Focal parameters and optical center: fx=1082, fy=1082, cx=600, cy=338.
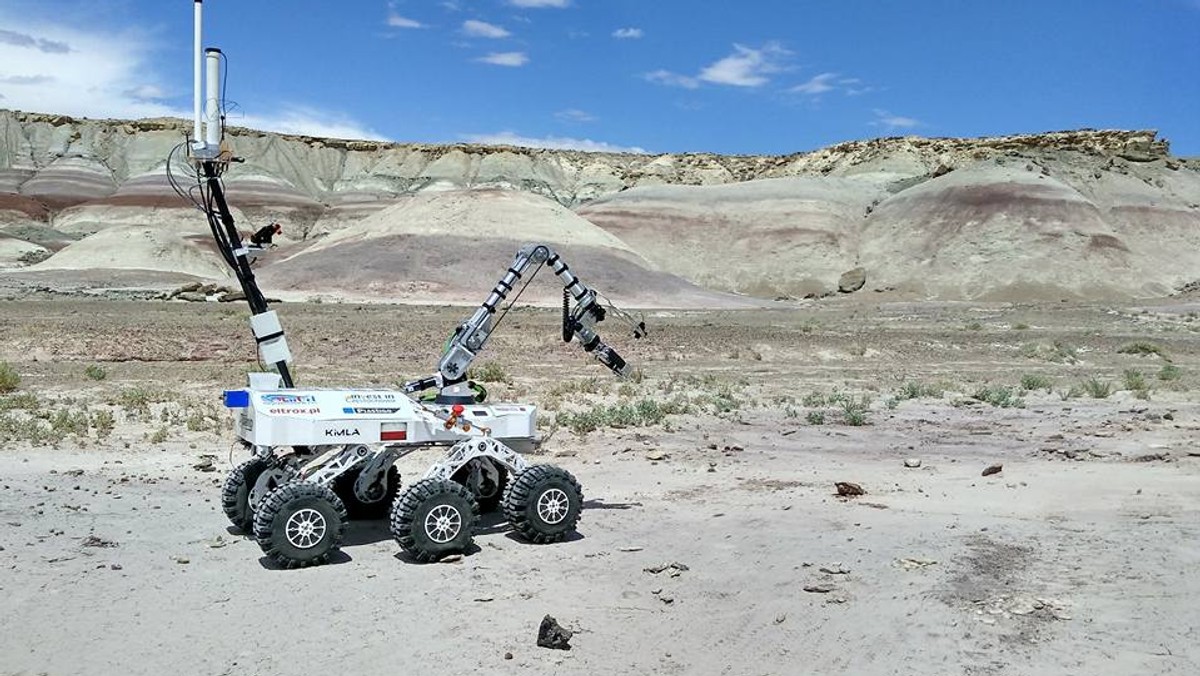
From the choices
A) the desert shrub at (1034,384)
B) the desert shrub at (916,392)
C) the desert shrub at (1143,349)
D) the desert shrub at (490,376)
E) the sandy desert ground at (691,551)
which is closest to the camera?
the sandy desert ground at (691,551)

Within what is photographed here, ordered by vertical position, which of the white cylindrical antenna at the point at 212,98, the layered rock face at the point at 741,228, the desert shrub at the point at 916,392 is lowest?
the desert shrub at the point at 916,392

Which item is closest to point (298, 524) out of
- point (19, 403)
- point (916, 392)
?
point (19, 403)

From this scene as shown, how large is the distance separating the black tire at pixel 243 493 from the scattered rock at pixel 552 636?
4125 millimetres

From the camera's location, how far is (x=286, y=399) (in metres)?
9.40

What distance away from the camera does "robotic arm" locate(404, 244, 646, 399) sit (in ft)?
33.9

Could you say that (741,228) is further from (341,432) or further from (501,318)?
(341,432)

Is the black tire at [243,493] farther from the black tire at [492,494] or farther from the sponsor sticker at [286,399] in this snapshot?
the black tire at [492,494]

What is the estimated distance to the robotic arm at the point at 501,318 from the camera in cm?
1033

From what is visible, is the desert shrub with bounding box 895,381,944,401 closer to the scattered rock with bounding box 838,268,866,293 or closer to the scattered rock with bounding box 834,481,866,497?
the scattered rock with bounding box 834,481,866,497

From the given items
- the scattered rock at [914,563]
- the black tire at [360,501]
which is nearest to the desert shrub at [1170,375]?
the scattered rock at [914,563]

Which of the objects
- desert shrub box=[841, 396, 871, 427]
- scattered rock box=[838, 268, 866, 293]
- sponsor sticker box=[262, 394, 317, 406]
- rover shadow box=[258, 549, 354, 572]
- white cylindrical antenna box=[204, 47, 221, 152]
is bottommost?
rover shadow box=[258, 549, 354, 572]

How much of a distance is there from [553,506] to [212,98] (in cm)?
476

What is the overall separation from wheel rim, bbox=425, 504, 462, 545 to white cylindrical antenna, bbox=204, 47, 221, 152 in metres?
3.77

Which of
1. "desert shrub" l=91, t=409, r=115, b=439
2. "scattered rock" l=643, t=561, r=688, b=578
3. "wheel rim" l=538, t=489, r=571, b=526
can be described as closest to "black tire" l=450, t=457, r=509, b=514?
"wheel rim" l=538, t=489, r=571, b=526
